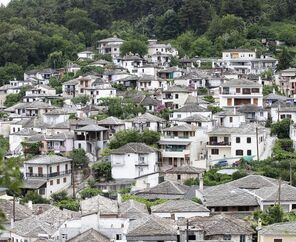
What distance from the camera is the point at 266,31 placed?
199 feet

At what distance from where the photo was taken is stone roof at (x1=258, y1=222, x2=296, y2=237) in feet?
68.6

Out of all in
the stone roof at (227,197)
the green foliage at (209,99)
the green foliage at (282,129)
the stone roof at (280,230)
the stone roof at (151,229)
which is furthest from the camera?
the green foliage at (209,99)

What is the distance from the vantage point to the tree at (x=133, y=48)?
186ft

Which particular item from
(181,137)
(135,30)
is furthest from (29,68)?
(181,137)

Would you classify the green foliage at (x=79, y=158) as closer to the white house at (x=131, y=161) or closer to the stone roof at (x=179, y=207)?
the white house at (x=131, y=161)

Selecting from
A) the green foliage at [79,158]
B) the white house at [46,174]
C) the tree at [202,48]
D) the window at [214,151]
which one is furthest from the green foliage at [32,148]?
the tree at [202,48]

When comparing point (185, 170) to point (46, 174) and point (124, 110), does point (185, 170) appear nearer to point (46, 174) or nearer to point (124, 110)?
point (46, 174)

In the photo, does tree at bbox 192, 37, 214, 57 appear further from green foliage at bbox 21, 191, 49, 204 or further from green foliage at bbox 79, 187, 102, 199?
green foliage at bbox 21, 191, 49, 204

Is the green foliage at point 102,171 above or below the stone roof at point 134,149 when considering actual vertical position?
below

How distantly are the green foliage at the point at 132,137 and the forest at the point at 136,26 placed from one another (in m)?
21.3

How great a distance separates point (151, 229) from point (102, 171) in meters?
11.0

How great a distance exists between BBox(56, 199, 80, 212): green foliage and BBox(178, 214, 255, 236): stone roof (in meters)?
5.53

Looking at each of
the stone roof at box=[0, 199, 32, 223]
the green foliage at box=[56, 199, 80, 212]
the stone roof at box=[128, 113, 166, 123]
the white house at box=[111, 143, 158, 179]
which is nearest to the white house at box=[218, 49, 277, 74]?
the stone roof at box=[128, 113, 166, 123]

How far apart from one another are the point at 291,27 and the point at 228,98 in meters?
22.8
